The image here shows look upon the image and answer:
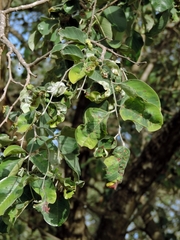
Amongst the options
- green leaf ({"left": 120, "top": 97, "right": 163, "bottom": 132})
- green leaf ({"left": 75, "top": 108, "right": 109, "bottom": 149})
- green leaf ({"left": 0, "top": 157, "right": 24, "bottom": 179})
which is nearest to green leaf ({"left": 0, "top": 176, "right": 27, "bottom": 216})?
green leaf ({"left": 0, "top": 157, "right": 24, "bottom": 179})

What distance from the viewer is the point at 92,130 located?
93cm

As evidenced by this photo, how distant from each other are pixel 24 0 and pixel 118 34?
75.9 inches

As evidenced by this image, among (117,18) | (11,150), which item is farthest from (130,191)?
(11,150)

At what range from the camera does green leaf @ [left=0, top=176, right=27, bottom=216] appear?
2.89ft

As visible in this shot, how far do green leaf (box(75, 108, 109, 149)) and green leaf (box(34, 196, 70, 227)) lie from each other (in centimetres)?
15

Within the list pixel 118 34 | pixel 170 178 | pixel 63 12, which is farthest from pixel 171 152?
pixel 63 12

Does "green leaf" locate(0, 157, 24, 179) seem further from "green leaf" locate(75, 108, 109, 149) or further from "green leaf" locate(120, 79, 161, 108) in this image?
"green leaf" locate(120, 79, 161, 108)

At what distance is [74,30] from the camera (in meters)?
1.08

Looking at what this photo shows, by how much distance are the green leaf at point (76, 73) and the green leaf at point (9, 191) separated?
0.73 ft

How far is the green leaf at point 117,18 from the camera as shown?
1.32m

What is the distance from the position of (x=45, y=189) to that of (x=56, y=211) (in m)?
0.08

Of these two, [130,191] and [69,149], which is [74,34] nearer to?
[69,149]

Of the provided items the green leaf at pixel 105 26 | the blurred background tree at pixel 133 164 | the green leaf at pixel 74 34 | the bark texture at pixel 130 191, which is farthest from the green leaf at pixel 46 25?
the bark texture at pixel 130 191

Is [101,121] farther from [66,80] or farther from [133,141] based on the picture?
[133,141]
